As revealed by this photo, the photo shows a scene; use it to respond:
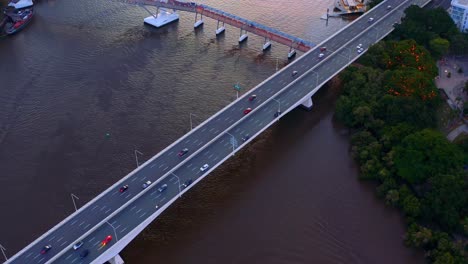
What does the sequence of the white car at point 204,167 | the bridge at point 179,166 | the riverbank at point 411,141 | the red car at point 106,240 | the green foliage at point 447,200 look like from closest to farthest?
the red car at point 106,240 → the bridge at point 179,166 → the green foliage at point 447,200 → the riverbank at point 411,141 → the white car at point 204,167

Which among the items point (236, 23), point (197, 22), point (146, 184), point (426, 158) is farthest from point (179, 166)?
point (197, 22)

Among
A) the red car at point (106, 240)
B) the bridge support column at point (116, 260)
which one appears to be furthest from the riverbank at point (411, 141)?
the red car at point (106, 240)

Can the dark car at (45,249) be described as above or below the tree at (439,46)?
below

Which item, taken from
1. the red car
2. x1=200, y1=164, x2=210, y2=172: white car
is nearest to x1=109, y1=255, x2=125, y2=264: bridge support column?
the red car

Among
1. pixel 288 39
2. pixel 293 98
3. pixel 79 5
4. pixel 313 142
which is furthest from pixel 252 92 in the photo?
pixel 79 5

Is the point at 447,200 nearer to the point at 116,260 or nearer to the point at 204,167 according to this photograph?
the point at 204,167

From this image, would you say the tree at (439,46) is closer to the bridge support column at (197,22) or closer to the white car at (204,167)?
the bridge support column at (197,22)

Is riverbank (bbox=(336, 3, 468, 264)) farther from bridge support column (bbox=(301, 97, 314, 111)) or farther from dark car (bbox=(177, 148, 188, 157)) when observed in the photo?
dark car (bbox=(177, 148, 188, 157))

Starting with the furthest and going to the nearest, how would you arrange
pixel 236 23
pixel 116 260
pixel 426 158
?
pixel 236 23 → pixel 426 158 → pixel 116 260
